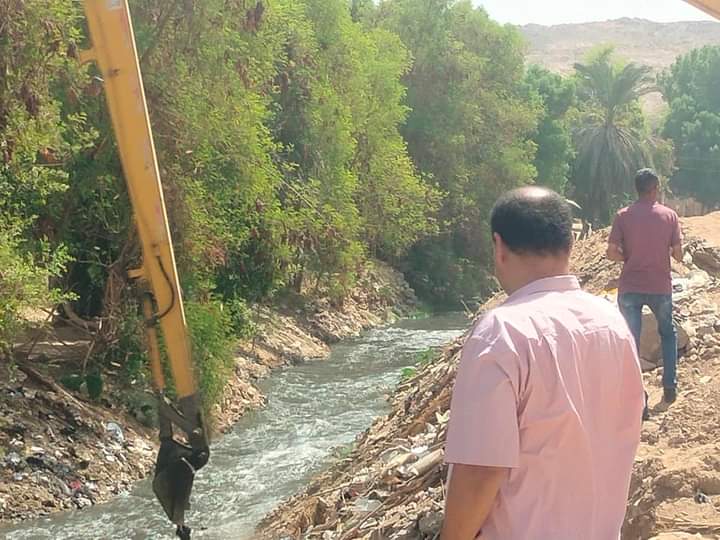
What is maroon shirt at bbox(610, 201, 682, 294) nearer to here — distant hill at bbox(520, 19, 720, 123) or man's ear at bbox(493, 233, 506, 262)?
man's ear at bbox(493, 233, 506, 262)

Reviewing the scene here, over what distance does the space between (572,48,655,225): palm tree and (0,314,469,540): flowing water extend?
21.7 m

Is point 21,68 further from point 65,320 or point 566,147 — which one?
point 566,147

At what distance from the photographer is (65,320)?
50.0 ft

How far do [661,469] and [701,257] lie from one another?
8508 millimetres

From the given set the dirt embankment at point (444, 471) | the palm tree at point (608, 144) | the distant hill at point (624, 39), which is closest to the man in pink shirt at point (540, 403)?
the dirt embankment at point (444, 471)

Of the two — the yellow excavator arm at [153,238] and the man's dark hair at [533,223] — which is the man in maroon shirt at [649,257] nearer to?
the yellow excavator arm at [153,238]

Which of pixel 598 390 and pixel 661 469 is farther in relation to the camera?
pixel 661 469

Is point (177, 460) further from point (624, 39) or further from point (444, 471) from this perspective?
point (624, 39)

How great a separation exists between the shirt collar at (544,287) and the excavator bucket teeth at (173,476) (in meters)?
3.72

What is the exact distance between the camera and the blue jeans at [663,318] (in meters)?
7.21

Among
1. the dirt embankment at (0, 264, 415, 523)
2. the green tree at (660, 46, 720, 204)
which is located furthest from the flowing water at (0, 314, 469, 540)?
the green tree at (660, 46, 720, 204)

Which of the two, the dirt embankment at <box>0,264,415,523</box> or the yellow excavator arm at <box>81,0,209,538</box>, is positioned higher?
the yellow excavator arm at <box>81,0,209,538</box>

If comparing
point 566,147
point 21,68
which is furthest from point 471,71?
point 21,68

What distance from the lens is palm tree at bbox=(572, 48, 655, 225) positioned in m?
40.7
